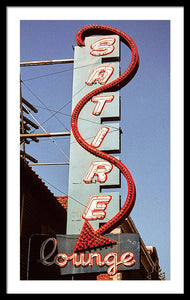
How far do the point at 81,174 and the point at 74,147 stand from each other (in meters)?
1.02

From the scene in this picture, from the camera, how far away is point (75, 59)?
18312 millimetres

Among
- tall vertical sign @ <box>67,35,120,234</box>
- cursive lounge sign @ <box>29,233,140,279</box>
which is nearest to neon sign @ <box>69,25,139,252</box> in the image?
tall vertical sign @ <box>67,35,120,234</box>

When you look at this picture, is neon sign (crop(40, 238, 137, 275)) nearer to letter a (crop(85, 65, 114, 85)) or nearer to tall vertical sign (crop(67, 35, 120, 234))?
tall vertical sign (crop(67, 35, 120, 234))

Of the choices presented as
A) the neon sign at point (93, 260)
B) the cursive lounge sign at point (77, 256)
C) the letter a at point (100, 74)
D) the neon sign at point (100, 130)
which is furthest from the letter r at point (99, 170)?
the letter a at point (100, 74)

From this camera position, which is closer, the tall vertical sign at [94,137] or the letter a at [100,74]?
the tall vertical sign at [94,137]

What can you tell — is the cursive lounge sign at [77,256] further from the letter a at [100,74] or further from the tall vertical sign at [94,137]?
the letter a at [100,74]

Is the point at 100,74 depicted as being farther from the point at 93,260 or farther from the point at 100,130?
the point at 93,260

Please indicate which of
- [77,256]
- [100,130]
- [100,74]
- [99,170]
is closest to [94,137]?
[100,130]

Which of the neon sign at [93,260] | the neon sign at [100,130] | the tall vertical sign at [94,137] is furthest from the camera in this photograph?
the tall vertical sign at [94,137]

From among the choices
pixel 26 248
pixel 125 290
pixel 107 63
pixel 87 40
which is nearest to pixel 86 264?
pixel 26 248

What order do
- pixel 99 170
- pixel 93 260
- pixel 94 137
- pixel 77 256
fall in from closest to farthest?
pixel 93 260 → pixel 77 256 → pixel 99 170 → pixel 94 137

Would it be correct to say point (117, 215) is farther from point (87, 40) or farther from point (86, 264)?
point (87, 40)

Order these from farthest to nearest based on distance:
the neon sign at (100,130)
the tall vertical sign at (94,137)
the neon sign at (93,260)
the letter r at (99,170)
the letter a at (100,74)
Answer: the letter a at (100,74)
the letter r at (99,170)
the tall vertical sign at (94,137)
the neon sign at (100,130)
the neon sign at (93,260)

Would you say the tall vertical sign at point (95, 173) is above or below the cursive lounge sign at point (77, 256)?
above
